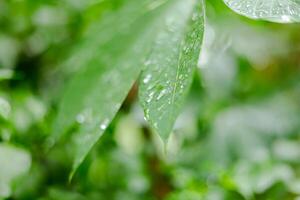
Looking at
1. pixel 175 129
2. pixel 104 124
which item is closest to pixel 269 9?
pixel 104 124

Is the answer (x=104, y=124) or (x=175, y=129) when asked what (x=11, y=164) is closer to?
(x=104, y=124)

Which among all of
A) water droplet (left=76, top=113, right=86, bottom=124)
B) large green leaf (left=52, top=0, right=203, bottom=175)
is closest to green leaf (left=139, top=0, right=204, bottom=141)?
large green leaf (left=52, top=0, right=203, bottom=175)

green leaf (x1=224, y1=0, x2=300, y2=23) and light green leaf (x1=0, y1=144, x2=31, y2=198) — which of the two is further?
light green leaf (x1=0, y1=144, x2=31, y2=198)

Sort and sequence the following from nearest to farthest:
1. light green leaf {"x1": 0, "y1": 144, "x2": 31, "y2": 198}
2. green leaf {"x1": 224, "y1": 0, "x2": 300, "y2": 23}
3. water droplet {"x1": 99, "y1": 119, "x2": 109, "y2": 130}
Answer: green leaf {"x1": 224, "y1": 0, "x2": 300, "y2": 23} < water droplet {"x1": 99, "y1": 119, "x2": 109, "y2": 130} < light green leaf {"x1": 0, "y1": 144, "x2": 31, "y2": 198}

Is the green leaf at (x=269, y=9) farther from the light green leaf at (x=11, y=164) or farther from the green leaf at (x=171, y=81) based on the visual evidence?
the light green leaf at (x=11, y=164)

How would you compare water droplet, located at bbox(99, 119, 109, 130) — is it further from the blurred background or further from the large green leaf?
the blurred background

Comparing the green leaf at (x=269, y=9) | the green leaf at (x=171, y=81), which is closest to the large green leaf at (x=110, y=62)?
the green leaf at (x=171, y=81)

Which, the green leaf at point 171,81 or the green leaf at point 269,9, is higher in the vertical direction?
the green leaf at point 269,9
